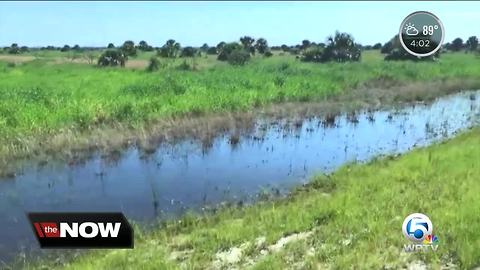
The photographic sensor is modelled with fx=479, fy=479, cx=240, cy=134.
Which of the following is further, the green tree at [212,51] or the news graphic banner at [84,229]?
the green tree at [212,51]

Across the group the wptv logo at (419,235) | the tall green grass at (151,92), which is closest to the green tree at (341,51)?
the tall green grass at (151,92)

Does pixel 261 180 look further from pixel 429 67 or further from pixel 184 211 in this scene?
pixel 429 67

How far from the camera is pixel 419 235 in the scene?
692 centimetres

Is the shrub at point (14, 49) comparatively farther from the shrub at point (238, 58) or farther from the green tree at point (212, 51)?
the shrub at point (238, 58)

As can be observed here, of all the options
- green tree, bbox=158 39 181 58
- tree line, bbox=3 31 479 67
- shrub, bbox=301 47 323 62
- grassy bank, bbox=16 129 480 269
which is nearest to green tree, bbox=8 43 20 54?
tree line, bbox=3 31 479 67

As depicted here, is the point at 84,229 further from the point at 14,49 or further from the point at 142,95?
the point at 14,49

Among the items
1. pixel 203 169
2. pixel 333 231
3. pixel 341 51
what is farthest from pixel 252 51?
pixel 333 231

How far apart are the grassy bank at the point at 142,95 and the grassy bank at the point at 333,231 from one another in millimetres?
8864

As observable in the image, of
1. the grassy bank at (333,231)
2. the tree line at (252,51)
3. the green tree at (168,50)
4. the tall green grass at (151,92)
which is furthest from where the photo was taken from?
the green tree at (168,50)

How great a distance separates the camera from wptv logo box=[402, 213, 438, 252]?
6828 mm

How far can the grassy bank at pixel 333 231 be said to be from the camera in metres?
6.96

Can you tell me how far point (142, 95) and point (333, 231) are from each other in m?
18.3

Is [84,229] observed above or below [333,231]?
above

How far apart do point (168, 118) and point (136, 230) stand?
11.7 meters
